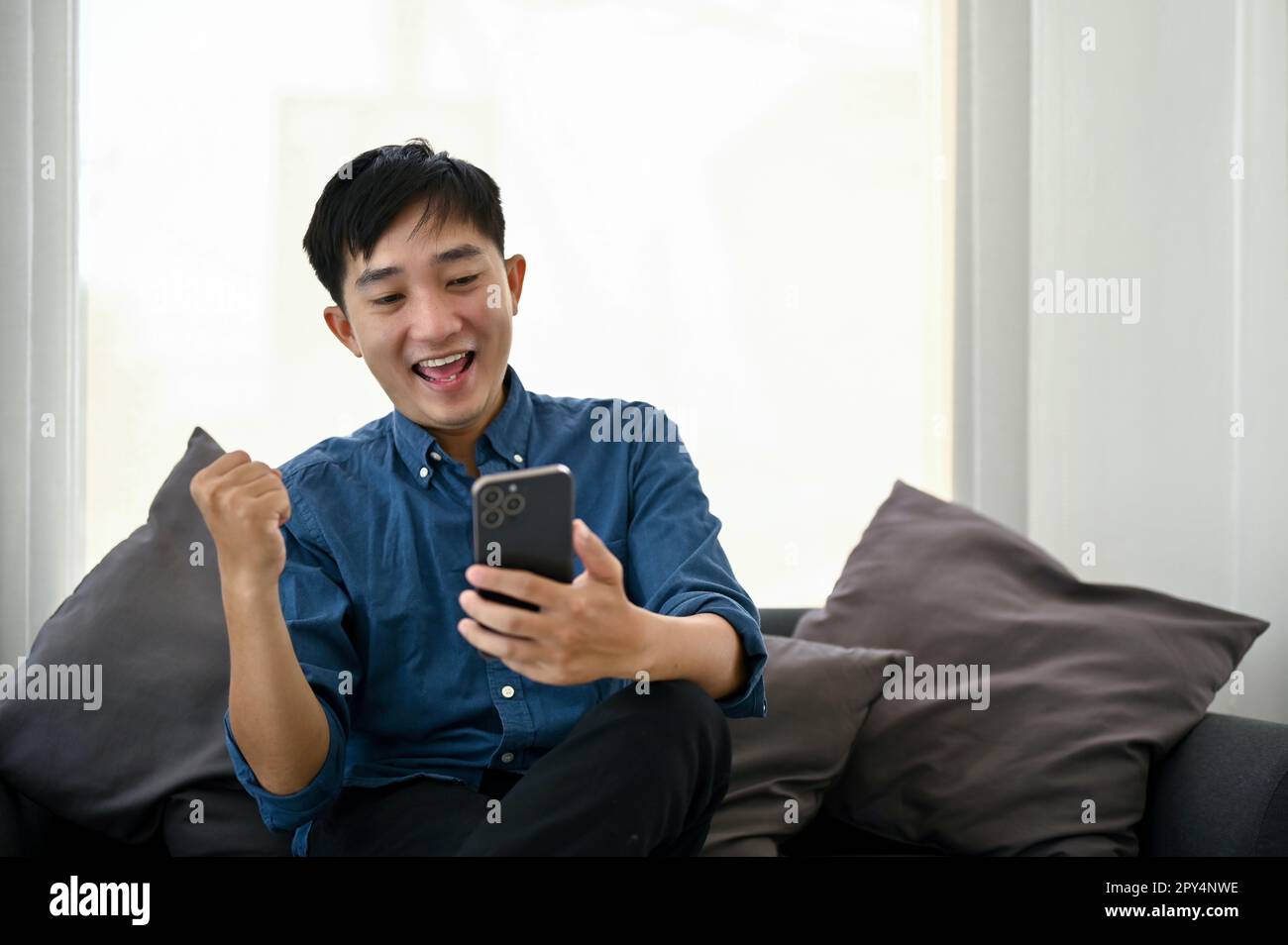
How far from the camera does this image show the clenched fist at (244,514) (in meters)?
1.15

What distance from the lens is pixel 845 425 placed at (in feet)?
7.50

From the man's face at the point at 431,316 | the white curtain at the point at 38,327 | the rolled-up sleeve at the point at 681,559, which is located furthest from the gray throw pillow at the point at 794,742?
the white curtain at the point at 38,327

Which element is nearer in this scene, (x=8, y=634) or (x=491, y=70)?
(x=8, y=634)

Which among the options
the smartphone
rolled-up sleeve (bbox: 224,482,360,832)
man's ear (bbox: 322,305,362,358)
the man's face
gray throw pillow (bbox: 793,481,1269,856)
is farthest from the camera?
gray throw pillow (bbox: 793,481,1269,856)

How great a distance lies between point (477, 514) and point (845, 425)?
1337mm

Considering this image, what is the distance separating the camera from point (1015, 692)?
176cm

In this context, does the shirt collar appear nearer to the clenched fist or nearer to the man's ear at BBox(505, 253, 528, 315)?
the man's ear at BBox(505, 253, 528, 315)

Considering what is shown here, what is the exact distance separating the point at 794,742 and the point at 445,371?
0.75 metres

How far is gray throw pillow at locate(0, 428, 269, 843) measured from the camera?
154 cm

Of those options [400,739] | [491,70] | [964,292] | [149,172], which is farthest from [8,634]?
[964,292]

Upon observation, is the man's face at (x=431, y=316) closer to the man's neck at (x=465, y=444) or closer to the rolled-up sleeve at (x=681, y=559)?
the man's neck at (x=465, y=444)

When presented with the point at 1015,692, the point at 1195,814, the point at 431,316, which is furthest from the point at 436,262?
the point at 1195,814

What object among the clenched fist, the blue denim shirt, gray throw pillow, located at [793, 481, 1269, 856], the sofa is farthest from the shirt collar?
gray throw pillow, located at [793, 481, 1269, 856]
